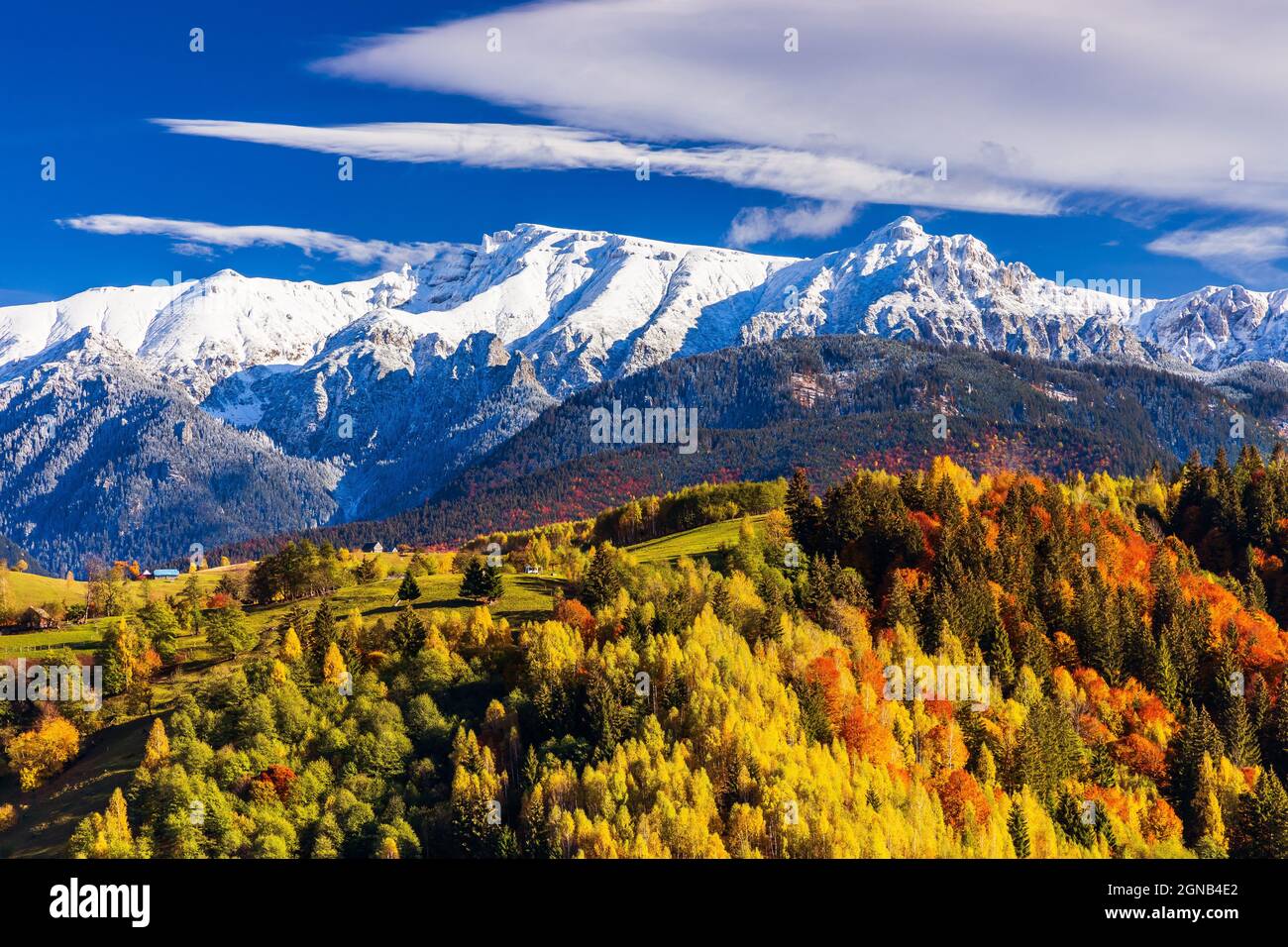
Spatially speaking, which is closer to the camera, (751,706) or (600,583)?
(751,706)

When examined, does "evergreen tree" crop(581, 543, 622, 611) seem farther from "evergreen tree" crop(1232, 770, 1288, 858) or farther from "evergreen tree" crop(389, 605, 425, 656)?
"evergreen tree" crop(1232, 770, 1288, 858)

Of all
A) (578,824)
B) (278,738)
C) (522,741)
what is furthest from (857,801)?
(278,738)

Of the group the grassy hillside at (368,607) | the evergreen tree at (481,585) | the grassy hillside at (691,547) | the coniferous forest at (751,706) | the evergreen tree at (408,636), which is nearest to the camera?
the coniferous forest at (751,706)

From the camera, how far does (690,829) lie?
111 m

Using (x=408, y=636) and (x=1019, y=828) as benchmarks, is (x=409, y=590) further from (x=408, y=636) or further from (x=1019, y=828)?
(x=1019, y=828)

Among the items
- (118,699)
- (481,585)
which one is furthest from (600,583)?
(118,699)

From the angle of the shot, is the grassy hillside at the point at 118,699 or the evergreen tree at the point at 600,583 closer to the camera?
the grassy hillside at the point at 118,699

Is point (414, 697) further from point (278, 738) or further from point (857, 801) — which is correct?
point (857, 801)

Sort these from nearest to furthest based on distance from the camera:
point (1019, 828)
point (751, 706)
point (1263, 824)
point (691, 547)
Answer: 1. point (1019, 828)
2. point (1263, 824)
3. point (751, 706)
4. point (691, 547)

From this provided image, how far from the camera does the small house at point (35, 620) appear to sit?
598ft

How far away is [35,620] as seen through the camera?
184000 mm

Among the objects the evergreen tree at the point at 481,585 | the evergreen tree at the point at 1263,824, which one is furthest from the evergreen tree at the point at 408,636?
the evergreen tree at the point at 1263,824

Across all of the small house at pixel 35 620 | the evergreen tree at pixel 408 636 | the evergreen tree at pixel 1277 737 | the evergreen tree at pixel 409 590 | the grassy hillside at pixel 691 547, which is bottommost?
the evergreen tree at pixel 1277 737

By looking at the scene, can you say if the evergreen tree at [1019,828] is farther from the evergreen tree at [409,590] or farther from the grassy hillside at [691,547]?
the evergreen tree at [409,590]
